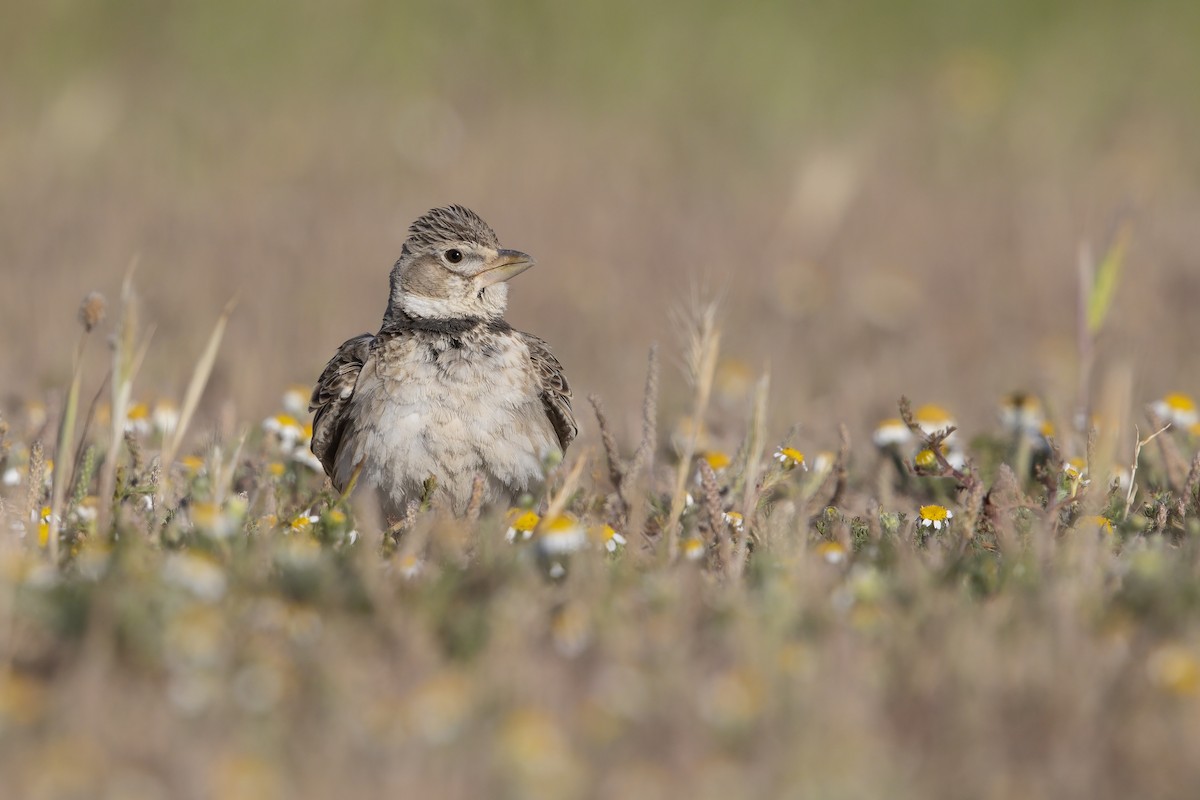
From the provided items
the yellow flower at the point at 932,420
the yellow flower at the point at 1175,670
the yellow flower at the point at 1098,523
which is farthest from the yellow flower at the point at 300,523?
the yellow flower at the point at 932,420

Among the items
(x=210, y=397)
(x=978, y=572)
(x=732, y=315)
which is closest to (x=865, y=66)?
(x=732, y=315)

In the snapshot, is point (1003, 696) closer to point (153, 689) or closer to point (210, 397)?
point (153, 689)

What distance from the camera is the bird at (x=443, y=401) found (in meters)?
5.53

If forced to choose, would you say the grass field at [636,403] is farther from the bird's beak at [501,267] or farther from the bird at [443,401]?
the bird's beak at [501,267]

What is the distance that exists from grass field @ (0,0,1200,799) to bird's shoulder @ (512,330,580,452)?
111mm

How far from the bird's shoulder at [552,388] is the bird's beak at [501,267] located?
1.08ft

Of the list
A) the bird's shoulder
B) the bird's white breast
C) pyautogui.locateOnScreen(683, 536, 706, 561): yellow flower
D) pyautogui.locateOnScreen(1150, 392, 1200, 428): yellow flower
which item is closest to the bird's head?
the bird's shoulder

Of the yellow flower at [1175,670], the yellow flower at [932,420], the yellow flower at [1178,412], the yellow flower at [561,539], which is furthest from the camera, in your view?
the yellow flower at [1178,412]

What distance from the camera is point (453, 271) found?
6.32 meters

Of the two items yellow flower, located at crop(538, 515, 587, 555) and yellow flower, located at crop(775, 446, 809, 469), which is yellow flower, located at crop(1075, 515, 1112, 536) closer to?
yellow flower, located at crop(775, 446, 809, 469)

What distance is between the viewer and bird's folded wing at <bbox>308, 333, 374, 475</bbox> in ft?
19.4

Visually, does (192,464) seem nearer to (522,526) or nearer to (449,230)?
(449,230)

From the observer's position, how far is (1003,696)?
10.6 feet

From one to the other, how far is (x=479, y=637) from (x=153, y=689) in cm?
69
